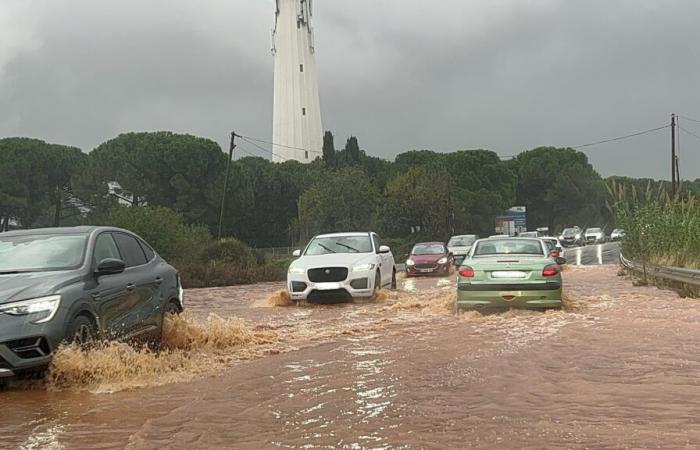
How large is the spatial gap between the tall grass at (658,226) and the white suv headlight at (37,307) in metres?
14.6

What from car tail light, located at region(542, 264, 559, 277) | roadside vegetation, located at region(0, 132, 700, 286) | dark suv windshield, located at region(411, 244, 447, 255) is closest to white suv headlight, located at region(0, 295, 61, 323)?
car tail light, located at region(542, 264, 559, 277)

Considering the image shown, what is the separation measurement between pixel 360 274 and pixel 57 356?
922 centimetres

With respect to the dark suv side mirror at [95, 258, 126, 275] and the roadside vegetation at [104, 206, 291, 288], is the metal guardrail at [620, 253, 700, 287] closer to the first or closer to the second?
the dark suv side mirror at [95, 258, 126, 275]

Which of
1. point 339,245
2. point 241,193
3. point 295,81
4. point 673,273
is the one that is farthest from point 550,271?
point 295,81

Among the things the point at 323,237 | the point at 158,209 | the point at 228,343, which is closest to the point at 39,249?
the point at 228,343

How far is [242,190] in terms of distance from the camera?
67875 millimetres

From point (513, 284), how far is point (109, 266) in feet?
22.2

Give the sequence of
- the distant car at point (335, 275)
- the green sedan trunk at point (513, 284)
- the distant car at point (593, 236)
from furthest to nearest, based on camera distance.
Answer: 1. the distant car at point (593, 236)
2. the distant car at point (335, 275)
3. the green sedan trunk at point (513, 284)

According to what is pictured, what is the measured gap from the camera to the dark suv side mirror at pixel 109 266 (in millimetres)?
7609

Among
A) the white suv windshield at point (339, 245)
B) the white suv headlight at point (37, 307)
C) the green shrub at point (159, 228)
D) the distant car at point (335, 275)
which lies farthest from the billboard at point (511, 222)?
the white suv headlight at point (37, 307)

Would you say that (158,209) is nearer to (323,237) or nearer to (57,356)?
(323,237)

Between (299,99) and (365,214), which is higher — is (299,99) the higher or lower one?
the higher one

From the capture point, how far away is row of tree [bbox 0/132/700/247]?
5447cm

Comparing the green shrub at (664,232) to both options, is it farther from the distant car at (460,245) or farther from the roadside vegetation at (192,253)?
the distant car at (460,245)
